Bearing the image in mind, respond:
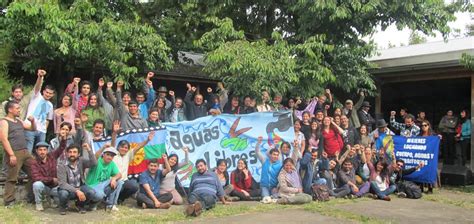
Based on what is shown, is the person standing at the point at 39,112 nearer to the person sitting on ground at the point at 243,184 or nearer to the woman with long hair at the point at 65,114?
the woman with long hair at the point at 65,114

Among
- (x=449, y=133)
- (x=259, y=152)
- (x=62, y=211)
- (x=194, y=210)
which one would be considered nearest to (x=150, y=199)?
(x=194, y=210)

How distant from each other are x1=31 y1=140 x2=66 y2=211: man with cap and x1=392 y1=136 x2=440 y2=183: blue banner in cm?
674

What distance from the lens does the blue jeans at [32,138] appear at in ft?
24.4

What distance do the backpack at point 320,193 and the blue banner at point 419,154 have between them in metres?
2.49

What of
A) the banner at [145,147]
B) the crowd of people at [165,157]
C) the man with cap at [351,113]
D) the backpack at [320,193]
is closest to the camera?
the crowd of people at [165,157]

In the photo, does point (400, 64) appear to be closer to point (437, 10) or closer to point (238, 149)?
point (437, 10)

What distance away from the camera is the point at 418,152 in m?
10.2

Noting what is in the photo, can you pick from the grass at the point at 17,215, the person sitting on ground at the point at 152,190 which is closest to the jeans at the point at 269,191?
the person sitting on ground at the point at 152,190

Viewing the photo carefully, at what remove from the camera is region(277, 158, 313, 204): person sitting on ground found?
8141 millimetres

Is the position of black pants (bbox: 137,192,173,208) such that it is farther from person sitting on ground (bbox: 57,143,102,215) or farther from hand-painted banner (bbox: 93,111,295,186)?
person sitting on ground (bbox: 57,143,102,215)

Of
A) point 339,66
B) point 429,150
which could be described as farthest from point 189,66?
point 429,150

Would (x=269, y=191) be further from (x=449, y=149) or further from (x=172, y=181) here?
(x=449, y=149)

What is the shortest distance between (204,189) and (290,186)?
161 centimetres

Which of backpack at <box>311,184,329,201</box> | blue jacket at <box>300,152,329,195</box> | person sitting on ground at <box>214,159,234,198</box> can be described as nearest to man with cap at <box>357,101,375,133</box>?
blue jacket at <box>300,152,329,195</box>
